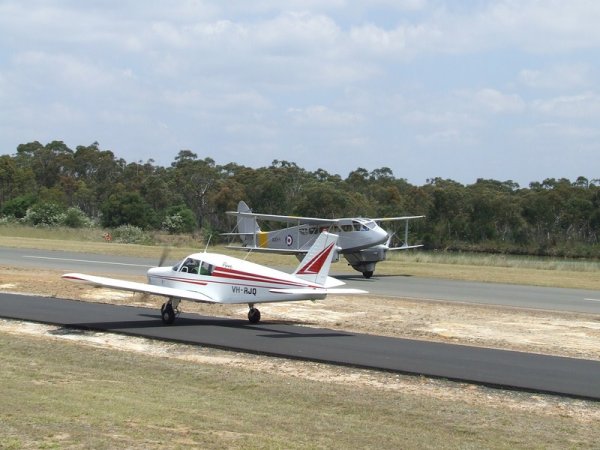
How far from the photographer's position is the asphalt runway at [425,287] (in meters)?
28.9

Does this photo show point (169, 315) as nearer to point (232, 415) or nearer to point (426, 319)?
point (426, 319)

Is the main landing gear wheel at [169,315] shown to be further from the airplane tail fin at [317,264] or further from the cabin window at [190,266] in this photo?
the airplane tail fin at [317,264]

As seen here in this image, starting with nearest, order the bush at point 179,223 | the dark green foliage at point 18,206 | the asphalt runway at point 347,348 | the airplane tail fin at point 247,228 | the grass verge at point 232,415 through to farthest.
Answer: the grass verge at point 232,415, the asphalt runway at point 347,348, the airplane tail fin at point 247,228, the bush at point 179,223, the dark green foliage at point 18,206

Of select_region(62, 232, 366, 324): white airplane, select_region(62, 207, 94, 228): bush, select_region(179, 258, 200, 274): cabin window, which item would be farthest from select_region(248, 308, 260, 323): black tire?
select_region(62, 207, 94, 228): bush

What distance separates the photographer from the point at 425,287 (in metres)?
33.4

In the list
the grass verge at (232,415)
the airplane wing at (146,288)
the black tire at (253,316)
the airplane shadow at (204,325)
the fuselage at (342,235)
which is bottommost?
the airplane shadow at (204,325)

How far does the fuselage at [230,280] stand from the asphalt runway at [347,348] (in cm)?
81

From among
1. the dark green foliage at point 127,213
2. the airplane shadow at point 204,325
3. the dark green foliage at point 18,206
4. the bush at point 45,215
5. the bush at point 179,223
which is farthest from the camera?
the dark green foliage at point 18,206

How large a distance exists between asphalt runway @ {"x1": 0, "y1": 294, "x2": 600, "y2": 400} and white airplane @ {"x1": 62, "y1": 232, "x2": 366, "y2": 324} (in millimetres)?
749

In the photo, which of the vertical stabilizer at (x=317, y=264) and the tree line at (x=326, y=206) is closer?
the vertical stabilizer at (x=317, y=264)

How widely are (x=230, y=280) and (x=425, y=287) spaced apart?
47.9 feet

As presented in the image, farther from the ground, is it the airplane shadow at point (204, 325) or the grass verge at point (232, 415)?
the grass verge at point (232, 415)

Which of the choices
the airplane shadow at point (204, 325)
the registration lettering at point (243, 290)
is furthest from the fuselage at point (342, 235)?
the registration lettering at point (243, 290)

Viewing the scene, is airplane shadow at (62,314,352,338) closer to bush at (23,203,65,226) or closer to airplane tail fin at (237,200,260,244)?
airplane tail fin at (237,200,260,244)
